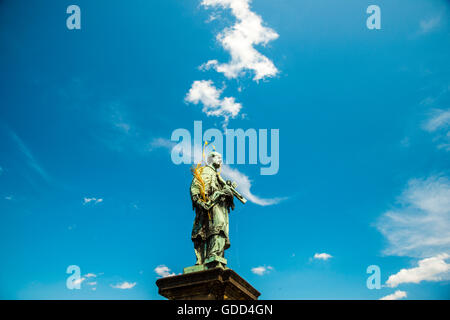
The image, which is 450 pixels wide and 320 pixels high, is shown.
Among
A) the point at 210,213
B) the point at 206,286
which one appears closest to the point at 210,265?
the point at 206,286

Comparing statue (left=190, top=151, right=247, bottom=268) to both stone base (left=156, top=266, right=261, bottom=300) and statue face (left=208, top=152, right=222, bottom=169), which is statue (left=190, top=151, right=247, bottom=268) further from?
stone base (left=156, top=266, right=261, bottom=300)

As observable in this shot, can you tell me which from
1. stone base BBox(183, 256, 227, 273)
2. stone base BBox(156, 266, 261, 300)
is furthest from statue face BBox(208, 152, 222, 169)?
stone base BBox(156, 266, 261, 300)

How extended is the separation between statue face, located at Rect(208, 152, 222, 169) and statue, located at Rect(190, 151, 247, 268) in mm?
337

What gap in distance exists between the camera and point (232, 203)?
12.8 metres

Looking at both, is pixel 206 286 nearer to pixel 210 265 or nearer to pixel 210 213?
pixel 210 265

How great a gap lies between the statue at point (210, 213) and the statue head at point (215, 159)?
0.34 meters

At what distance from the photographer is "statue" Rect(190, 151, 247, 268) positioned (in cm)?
1136

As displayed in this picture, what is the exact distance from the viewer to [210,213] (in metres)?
12.1

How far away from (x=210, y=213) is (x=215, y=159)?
2.56 meters

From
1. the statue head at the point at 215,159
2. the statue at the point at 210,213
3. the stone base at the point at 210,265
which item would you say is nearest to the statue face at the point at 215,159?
the statue head at the point at 215,159

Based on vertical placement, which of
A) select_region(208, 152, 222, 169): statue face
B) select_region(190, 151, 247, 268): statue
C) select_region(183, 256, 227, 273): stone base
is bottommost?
select_region(183, 256, 227, 273): stone base
